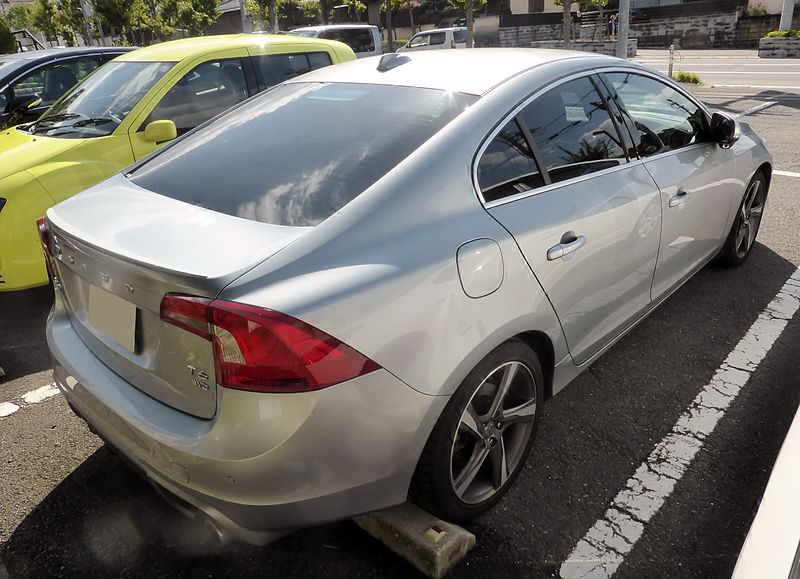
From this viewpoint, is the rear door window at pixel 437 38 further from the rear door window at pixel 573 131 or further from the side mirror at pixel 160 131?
the rear door window at pixel 573 131

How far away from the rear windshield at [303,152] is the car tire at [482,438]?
0.75 meters

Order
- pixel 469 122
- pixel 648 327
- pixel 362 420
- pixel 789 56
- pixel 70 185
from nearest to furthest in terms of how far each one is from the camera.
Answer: pixel 362 420 → pixel 469 122 → pixel 648 327 → pixel 70 185 → pixel 789 56

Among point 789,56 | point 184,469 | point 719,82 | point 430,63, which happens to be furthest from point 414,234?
point 789,56

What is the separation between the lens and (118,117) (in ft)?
14.8

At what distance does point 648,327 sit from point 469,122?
2.14 m

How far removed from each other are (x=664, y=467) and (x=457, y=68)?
186cm

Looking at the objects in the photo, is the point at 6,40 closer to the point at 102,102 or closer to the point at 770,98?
the point at 102,102

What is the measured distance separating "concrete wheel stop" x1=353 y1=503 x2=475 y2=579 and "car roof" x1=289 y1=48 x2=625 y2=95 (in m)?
1.54

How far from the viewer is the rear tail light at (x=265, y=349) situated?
5.27ft

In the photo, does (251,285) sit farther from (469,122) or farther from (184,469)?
(469,122)

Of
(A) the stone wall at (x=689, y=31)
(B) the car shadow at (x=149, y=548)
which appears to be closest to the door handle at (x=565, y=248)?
(B) the car shadow at (x=149, y=548)

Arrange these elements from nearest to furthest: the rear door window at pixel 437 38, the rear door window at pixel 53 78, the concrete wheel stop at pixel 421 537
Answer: the concrete wheel stop at pixel 421 537 < the rear door window at pixel 53 78 < the rear door window at pixel 437 38

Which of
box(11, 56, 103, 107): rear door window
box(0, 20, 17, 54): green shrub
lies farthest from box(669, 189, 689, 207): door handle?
box(0, 20, 17, 54): green shrub

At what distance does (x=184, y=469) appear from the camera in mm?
1766
